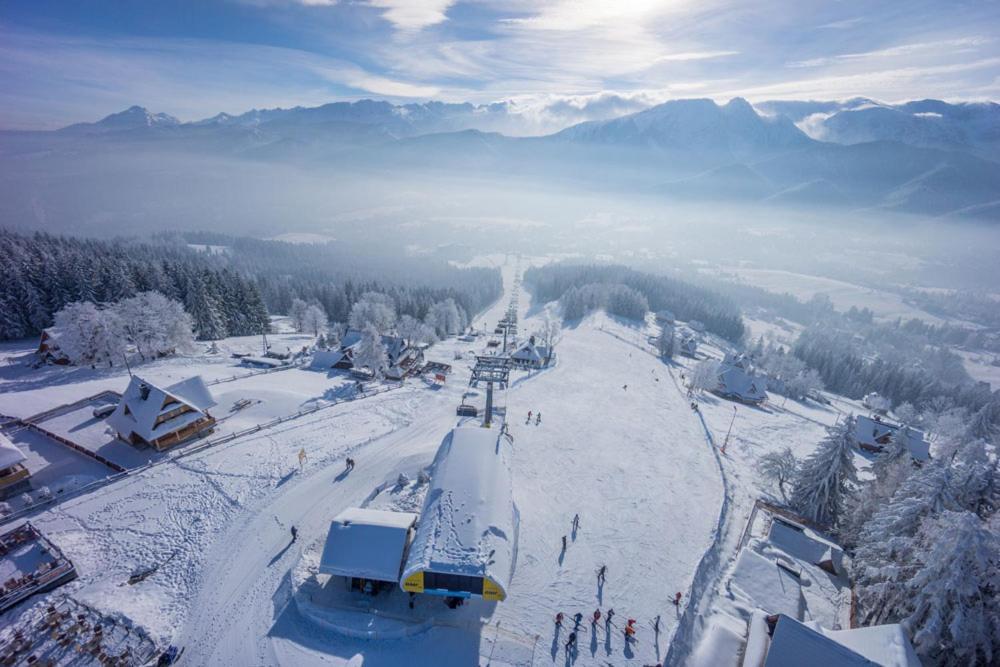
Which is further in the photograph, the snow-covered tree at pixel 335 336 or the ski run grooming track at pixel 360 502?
the snow-covered tree at pixel 335 336

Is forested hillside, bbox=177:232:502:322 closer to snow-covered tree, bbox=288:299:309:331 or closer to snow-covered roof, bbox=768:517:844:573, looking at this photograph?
snow-covered tree, bbox=288:299:309:331

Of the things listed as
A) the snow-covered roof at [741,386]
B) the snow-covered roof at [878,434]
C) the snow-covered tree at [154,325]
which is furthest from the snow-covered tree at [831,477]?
the snow-covered tree at [154,325]

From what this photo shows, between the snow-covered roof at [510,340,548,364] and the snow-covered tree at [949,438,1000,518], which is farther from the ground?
the snow-covered tree at [949,438,1000,518]

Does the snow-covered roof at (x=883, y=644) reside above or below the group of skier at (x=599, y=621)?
above

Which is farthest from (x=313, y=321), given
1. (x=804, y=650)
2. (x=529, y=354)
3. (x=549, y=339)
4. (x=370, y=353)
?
(x=804, y=650)

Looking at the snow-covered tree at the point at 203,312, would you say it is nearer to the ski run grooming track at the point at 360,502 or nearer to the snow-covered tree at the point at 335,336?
the snow-covered tree at the point at 335,336

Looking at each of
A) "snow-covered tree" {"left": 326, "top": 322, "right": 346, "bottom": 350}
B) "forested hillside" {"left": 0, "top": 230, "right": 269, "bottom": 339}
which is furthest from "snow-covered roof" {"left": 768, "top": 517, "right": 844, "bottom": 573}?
"forested hillside" {"left": 0, "top": 230, "right": 269, "bottom": 339}

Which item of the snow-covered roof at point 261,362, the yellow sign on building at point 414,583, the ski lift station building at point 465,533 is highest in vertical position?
the ski lift station building at point 465,533

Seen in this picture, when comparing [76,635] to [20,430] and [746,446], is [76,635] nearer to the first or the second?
[20,430]
